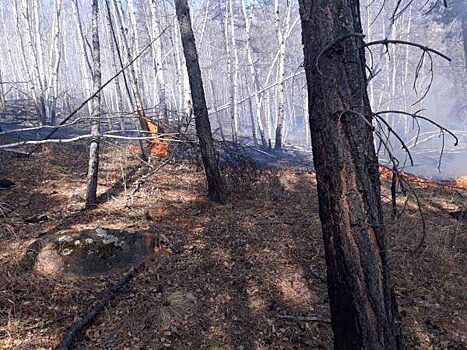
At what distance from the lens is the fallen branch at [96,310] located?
3.31 metres

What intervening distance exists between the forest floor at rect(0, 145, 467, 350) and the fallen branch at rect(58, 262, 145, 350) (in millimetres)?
68

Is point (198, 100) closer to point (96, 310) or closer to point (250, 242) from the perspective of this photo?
point (250, 242)

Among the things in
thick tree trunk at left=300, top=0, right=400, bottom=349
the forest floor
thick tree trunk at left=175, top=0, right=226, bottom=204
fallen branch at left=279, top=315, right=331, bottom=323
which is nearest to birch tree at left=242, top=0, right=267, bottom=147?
thick tree trunk at left=175, top=0, right=226, bottom=204

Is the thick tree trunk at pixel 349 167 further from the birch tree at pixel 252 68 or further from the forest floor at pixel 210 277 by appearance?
the birch tree at pixel 252 68

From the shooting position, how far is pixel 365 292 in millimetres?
2430

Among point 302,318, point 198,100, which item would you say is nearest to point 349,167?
point 302,318

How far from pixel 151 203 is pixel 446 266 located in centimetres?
510

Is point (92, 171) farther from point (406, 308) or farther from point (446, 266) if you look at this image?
point (446, 266)

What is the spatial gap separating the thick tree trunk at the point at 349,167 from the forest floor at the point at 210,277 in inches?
19.5

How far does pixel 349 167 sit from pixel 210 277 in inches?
111

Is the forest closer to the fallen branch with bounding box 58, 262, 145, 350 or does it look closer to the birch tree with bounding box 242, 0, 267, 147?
the fallen branch with bounding box 58, 262, 145, 350

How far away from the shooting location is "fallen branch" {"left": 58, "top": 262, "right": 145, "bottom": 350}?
331 cm

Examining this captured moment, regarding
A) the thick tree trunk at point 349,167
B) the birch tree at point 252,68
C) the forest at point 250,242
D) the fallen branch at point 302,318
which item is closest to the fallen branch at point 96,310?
the forest at point 250,242

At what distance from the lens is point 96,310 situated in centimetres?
378
